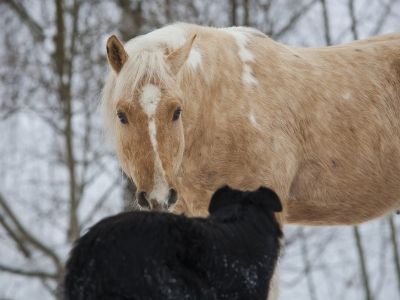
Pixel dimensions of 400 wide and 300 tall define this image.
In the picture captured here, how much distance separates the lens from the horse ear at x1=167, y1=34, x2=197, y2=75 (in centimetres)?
581

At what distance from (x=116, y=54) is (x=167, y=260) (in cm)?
201

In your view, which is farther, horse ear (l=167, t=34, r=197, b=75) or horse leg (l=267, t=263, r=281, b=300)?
horse leg (l=267, t=263, r=281, b=300)

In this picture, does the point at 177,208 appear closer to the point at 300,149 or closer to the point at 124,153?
the point at 124,153

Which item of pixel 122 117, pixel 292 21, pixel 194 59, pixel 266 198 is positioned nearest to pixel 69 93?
pixel 292 21

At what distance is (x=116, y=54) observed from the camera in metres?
5.89

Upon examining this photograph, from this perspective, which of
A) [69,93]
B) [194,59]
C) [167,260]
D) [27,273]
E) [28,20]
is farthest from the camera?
[28,20]

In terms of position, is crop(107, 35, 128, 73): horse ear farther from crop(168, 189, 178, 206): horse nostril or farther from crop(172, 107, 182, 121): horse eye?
crop(168, 189, 178, 206): horse nostril

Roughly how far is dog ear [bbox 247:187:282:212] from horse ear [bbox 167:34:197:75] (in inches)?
45.2

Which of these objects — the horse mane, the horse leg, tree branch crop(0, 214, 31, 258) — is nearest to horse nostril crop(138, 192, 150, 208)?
the horse mane

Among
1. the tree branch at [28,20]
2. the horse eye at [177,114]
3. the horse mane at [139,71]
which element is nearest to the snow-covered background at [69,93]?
the tree branch at [28,20]

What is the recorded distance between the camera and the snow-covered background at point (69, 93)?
1095 centimetres

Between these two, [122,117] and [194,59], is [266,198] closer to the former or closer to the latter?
[122,117]

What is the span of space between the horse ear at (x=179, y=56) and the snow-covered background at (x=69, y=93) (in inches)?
199

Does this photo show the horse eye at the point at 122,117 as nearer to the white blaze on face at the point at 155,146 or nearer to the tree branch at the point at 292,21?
the white blaze on face at the point at 155,146
